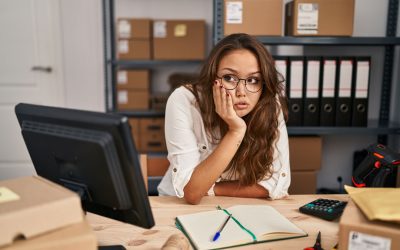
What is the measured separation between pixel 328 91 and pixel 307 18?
418 millimetres

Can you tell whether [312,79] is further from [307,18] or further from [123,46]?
[123,46]

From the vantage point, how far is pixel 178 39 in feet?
8.16

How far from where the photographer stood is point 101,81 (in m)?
2.98

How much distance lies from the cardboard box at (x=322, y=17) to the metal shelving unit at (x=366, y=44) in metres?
0.04

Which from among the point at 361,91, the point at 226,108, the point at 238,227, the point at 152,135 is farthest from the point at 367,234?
the point at 152,135

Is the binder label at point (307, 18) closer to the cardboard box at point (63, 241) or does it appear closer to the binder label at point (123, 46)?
the binder label at point (123, 46)

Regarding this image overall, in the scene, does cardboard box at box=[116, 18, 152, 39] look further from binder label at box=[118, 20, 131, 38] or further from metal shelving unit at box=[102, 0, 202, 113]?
metal shelving unit at box=[102, 0, 202, 113]

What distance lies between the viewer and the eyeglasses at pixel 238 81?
120cm

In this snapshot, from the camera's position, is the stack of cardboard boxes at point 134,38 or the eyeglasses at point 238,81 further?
the stack of cardboard boxes at point 134,38

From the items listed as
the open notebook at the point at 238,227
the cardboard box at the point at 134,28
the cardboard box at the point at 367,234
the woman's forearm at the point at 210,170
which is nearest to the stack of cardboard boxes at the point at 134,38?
the cardboard box at the point at 134,28

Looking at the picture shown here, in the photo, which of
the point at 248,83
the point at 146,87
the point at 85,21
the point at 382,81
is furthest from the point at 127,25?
the point at 382,81

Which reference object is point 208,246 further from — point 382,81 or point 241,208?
point 382,81

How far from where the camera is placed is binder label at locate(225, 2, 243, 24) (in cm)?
190

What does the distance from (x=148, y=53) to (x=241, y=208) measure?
5.78ft
